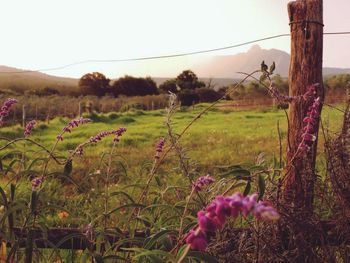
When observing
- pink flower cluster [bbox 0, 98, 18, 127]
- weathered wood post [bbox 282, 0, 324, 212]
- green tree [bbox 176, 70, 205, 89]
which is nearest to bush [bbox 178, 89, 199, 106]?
green tree [bbox 176, 70, 205, 89]

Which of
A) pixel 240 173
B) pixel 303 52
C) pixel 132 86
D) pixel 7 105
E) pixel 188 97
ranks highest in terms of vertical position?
pixel 303 52

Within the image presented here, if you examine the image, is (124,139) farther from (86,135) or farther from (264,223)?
(264,223)

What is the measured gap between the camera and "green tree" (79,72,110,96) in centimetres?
7544

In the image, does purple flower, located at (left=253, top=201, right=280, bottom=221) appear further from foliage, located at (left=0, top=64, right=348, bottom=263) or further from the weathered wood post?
the weathered wood post

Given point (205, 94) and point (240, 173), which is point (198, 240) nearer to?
point (240, 173)

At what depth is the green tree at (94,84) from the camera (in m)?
75.4

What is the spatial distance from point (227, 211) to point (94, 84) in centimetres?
7680

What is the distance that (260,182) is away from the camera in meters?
2.07

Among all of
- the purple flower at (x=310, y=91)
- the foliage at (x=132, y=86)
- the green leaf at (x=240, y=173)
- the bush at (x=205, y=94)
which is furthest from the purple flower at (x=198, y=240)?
the foliage at (x=132, y=86)

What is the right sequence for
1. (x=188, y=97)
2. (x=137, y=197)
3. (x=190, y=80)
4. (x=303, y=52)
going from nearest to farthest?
(x=303, y=52), (x=137, y=197), (x=188, y=97), (x=190, y=80)

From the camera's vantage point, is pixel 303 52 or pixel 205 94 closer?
pixel 303 52

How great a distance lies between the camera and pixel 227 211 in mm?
858

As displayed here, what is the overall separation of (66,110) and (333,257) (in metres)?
31.1

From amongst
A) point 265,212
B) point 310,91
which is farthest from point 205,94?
point 265,212
